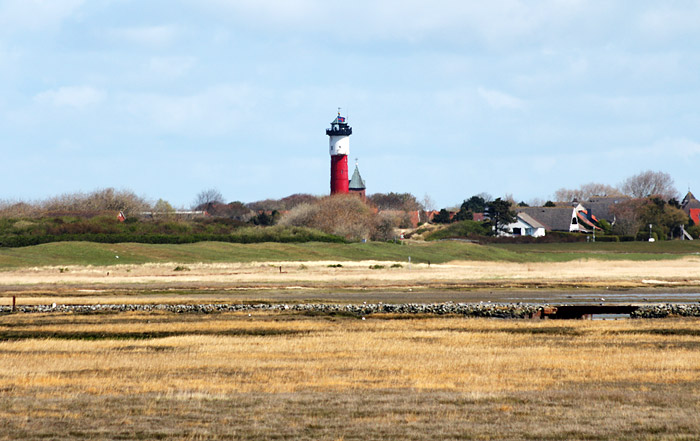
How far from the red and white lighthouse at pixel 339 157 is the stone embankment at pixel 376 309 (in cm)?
11245

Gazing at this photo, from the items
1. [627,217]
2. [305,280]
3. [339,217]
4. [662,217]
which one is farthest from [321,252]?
[662,217]

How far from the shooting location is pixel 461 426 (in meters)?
17.7

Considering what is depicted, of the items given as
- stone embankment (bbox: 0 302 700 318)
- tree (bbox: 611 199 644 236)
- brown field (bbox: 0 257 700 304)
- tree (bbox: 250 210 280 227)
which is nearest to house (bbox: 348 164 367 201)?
tree (bbox: 250 210 280 227)

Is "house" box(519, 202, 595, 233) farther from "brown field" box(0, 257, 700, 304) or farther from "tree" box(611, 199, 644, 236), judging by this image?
"brown field" box(0, 257, 700, 304)

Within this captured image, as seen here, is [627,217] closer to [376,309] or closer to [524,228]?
[524,228]

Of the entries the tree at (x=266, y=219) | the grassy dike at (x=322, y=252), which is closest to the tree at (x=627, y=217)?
the grassy dike at (x=322, y=252)

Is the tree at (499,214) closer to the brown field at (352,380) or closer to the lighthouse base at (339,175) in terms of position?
the lighthouse base at (339,175)

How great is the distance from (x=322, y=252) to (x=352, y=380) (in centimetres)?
9240

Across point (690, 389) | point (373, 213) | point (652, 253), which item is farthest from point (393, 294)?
point (373, 213)

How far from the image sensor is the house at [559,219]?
176125 mm

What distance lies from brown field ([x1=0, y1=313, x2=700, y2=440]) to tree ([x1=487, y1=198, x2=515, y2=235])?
399 ft

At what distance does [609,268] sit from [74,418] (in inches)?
3516

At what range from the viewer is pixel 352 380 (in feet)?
80.3

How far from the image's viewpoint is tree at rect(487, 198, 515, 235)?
6398 inches
